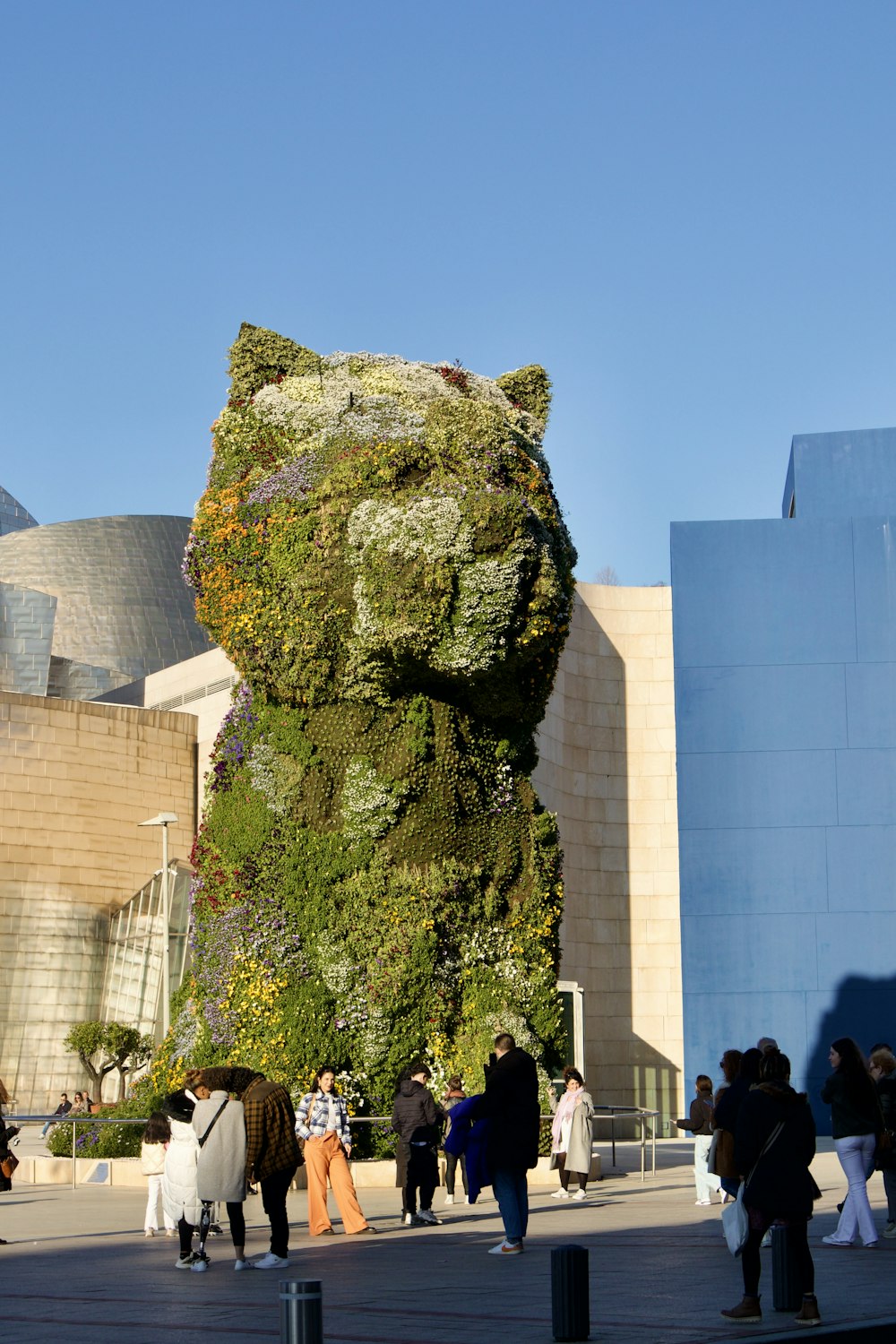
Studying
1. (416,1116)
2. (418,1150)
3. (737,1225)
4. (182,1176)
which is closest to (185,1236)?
(182,1176)

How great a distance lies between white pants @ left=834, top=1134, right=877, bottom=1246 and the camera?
12.1 metres

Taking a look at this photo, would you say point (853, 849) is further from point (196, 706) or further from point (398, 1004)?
point (196, 706)

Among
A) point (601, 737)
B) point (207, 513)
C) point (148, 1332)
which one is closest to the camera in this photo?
point (148, 1332)

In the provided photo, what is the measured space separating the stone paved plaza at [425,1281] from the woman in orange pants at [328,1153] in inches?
9.0

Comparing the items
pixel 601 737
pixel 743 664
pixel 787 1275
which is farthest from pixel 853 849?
pixel 787 1275

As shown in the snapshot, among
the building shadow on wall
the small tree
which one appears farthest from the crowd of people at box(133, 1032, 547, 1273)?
the small tree

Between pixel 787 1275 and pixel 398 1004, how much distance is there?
899 centimetres

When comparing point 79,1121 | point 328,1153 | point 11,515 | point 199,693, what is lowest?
point 328,1153

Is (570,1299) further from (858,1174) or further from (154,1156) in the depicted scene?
(154,1156)

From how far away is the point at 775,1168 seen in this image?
8984mm

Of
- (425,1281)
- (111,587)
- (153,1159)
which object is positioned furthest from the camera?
(111,587)

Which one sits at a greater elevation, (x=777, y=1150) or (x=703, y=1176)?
(x=777, y=1150)

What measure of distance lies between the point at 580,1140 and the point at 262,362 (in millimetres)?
9663

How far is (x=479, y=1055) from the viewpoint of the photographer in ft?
58.1
